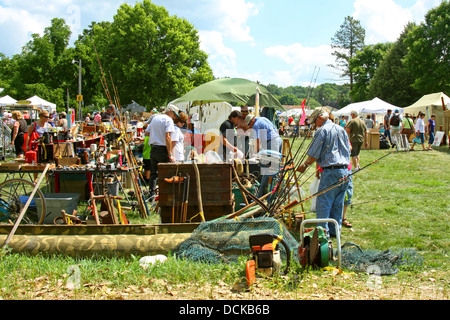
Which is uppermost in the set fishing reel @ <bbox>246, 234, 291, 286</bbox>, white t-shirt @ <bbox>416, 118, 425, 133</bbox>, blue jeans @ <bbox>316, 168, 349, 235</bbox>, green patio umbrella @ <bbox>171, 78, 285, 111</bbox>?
green patio umbrella @ <bbox>171, 78, 285, 111</bbox>

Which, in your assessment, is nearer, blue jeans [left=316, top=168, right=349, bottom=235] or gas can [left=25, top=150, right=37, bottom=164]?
blue jeans [left=316, top=168, right=349, bottom=235]

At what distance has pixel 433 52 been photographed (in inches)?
1496

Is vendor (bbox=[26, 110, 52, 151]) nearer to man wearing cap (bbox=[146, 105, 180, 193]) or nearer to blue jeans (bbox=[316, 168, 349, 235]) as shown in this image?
man wearing cap (bbox=[146, 105, 180, 193])

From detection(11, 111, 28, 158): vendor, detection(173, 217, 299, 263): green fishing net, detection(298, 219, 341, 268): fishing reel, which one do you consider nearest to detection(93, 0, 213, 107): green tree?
detection(11, 111, 28, 158): vendor

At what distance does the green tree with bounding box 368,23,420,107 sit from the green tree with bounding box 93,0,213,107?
22141mm

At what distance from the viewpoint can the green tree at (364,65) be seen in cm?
5962

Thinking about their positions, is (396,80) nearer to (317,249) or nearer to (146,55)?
(146,55)

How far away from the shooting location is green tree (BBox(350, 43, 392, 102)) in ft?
196

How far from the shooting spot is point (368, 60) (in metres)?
60.3

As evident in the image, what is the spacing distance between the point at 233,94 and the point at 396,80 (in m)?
39.8

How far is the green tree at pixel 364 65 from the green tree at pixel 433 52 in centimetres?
1974

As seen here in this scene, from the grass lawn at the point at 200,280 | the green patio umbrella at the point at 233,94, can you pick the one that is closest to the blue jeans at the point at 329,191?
the grass lawn at the point at 200,280
